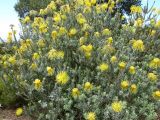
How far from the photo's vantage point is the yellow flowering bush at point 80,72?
21.0ft

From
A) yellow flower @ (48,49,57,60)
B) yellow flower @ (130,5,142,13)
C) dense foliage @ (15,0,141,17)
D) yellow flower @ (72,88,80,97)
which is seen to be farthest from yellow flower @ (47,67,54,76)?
dense foliage @ (15,0,141,17)

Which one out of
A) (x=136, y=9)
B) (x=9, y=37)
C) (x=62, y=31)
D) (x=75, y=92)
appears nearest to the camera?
(x=75, y=92)

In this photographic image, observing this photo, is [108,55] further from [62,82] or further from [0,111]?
[0,111]

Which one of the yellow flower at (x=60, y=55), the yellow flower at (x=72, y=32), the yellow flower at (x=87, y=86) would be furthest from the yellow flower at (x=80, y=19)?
the yellow flower at (x=87, y=86)

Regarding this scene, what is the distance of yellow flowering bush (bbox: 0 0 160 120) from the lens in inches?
252

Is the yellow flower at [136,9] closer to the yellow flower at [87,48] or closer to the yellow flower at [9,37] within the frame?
Result: the yellow flower at [87,48]

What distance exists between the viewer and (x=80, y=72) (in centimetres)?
688

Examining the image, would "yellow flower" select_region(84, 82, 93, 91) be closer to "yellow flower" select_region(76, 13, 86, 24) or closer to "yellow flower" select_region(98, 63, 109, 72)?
"yellow flower" select_region(98, 63, 109, 72)

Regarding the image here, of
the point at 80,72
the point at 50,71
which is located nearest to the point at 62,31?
the point at 80,72

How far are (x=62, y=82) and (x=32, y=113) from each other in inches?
35.6

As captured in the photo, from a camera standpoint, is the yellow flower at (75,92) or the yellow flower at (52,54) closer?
the yellow flower at (75,92)

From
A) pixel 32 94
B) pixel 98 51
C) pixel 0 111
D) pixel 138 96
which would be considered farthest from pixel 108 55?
pixel 0 111

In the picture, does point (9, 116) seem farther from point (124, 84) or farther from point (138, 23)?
point (138, 23)

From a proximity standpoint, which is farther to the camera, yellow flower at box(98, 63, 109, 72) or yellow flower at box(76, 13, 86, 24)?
yellow flower at box(76, 13, 86, 24)
